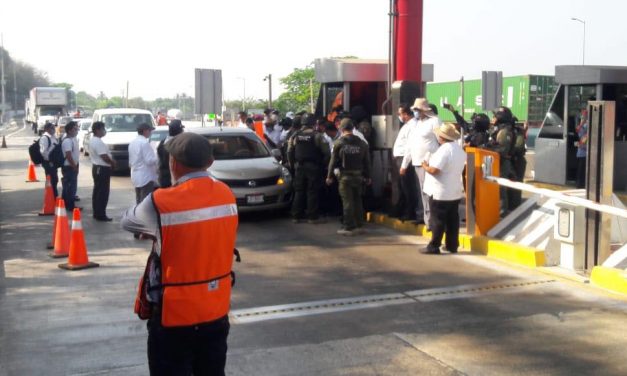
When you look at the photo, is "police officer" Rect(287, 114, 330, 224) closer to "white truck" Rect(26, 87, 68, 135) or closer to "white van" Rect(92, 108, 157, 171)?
"white van" Rect(92, 108, 157, 171)

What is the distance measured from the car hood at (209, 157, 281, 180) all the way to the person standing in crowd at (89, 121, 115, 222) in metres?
1.88

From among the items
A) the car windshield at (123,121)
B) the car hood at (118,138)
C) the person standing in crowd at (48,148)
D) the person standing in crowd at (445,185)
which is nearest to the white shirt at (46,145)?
the person standing in crowd at (48,148)

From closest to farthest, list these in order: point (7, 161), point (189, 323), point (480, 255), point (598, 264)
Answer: point (189, 323), point (598, 264), point (480, 255), point (7, 161)

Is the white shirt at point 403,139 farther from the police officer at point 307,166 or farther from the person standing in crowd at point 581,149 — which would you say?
the person standing in crowd at point 581,149

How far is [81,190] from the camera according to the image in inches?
727

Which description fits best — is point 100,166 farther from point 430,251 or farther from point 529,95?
point 529,95

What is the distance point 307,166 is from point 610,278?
5781mm

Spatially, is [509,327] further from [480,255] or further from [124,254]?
[124,254]

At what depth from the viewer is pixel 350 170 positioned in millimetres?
11414

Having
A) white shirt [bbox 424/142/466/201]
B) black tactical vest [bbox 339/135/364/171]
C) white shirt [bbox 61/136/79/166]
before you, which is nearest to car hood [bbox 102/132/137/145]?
white shirt [bbox 61/136/79/166]

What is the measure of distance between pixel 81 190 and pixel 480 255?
38.2 feet

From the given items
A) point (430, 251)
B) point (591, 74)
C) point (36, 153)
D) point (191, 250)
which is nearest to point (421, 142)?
point (430, 251)

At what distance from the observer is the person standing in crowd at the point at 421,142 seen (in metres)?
10.7

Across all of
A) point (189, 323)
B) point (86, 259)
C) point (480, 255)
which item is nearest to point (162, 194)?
point (189, 323)
